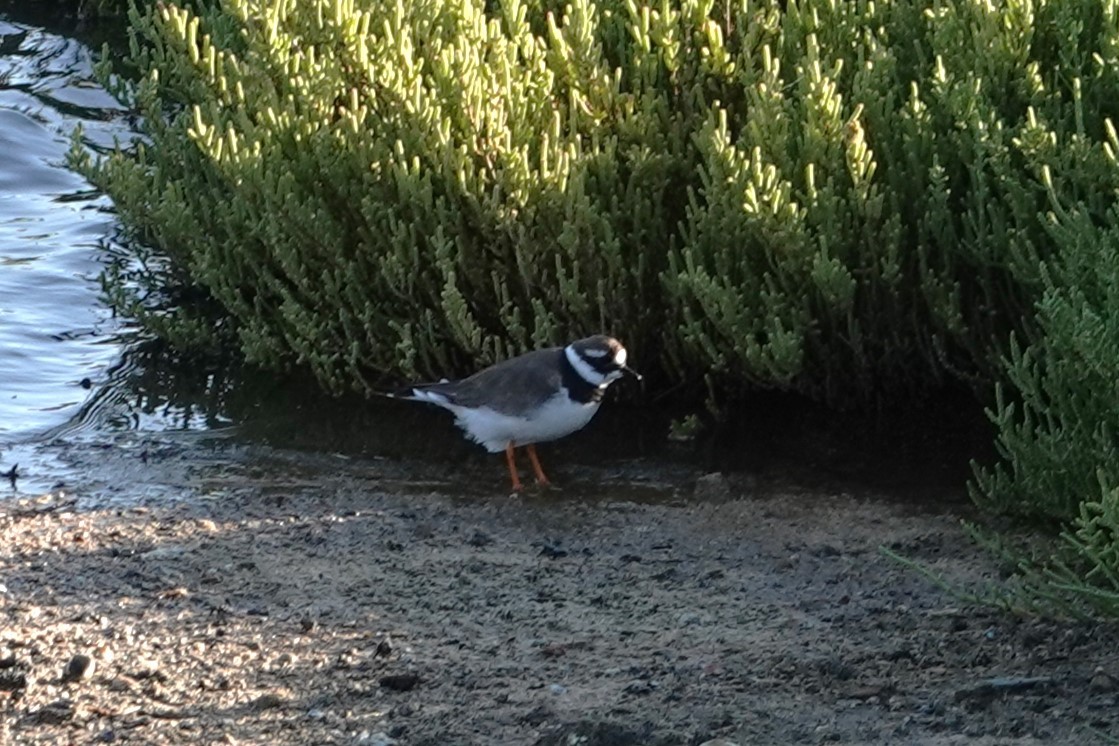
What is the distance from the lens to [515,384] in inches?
272

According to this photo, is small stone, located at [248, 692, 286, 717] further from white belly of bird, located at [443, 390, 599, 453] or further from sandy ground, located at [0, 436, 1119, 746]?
white belly of bird, located at [443, 390, 599, 453]

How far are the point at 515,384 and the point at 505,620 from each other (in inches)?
68.2

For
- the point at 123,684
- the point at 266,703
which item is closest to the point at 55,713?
the point at 123,684

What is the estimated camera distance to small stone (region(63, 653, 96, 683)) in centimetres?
475

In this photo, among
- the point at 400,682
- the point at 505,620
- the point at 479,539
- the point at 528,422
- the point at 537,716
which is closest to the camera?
the point at 537,716

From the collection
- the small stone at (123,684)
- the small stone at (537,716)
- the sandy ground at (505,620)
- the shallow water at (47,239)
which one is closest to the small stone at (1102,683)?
the sandy ground at (505,620)

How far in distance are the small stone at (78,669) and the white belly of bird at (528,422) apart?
245cm

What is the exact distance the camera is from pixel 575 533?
6.40 meters

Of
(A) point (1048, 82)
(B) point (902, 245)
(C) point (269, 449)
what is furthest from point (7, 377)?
(A) point (1048, 82)

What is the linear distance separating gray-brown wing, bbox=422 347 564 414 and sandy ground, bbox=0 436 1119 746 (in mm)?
365

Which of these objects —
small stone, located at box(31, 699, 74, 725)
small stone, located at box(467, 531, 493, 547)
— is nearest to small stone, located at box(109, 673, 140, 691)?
small stone, located at box(31, 699, 74, 725)

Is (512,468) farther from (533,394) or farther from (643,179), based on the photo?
(643,179)

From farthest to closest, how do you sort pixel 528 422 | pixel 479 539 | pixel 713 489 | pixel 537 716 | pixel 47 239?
pixel 47 239
pixel 528 422
pixel 713 489
pixel 479 539
pixel 537 716

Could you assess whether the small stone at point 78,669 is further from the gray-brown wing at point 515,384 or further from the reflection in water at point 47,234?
the reflection in water at point 47,234
